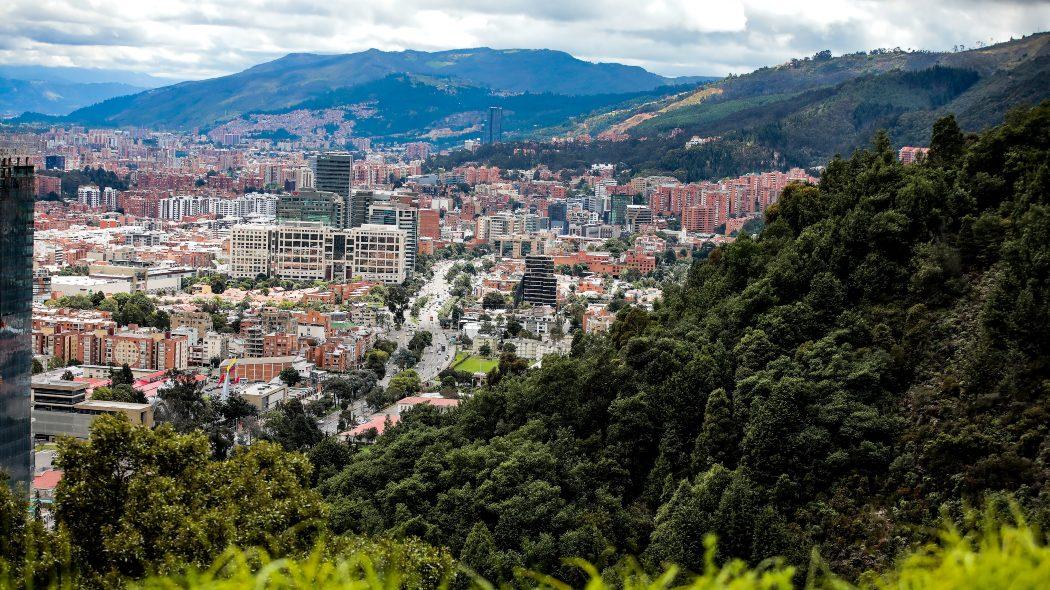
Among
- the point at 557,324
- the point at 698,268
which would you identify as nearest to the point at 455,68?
the point at 557,324

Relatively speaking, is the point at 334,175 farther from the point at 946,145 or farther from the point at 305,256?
the point at 946,145

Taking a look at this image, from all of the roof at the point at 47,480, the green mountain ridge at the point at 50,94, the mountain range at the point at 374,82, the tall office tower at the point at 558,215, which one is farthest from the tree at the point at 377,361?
the green mountain ridge at the point at 50,94

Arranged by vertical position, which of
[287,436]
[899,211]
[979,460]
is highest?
[899,211]

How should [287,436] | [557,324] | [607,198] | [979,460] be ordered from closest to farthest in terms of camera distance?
[979,460] < [287,436] < [557,324] < [607,198]

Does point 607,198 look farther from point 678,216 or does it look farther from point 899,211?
point 899,211

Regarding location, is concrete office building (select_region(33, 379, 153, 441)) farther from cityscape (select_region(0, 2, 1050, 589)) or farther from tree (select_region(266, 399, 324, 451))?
tree (select_region(266, 399, 324, 451))

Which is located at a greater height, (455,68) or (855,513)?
(455,68)
